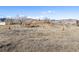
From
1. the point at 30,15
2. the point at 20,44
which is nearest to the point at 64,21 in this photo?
the point at 30,15

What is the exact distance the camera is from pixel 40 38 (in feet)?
5.33

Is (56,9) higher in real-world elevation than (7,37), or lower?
higher

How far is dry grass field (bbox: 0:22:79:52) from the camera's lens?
63.3 inches

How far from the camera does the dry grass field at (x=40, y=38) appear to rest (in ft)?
5.28

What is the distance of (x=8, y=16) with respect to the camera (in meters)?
1.64
